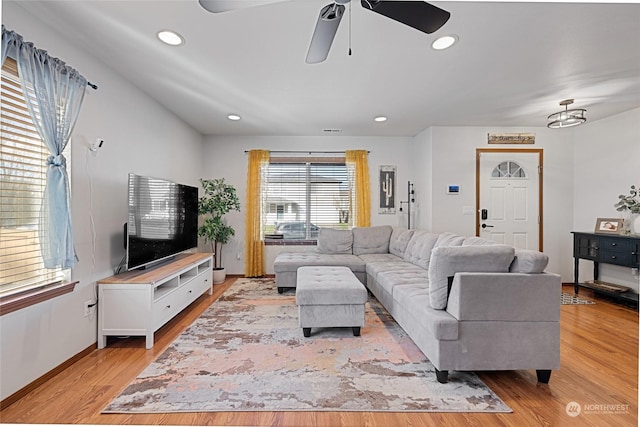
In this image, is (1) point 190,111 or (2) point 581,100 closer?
(2) point 581,100

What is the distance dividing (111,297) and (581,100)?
17.8 feet

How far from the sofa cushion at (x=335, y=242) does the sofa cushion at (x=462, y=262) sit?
288 centimetres

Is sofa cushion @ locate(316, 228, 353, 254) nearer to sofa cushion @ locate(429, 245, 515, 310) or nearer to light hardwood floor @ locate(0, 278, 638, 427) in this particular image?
light hardwood floor @ locate(0, 278, 638, 427)

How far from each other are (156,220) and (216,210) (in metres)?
1.72

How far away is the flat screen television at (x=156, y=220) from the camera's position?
2979 millimetres

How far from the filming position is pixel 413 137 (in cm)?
577

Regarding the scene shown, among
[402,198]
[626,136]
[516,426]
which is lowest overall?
[516,426]

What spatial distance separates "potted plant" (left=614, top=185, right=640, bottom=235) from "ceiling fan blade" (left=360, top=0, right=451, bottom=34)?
410 centimetres

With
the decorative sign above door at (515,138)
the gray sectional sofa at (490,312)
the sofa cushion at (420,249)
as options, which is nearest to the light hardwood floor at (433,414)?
the gray sectional sofa at (490,312)

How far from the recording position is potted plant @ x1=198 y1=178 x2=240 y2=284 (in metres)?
5.04

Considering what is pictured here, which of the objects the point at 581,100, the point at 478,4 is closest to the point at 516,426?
the point at 478,4

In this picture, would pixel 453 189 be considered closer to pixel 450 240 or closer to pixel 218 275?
pixel 450 240

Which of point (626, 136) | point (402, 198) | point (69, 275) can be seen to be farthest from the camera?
point (402, 198)

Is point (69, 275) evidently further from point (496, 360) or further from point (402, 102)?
point (402, 102)
